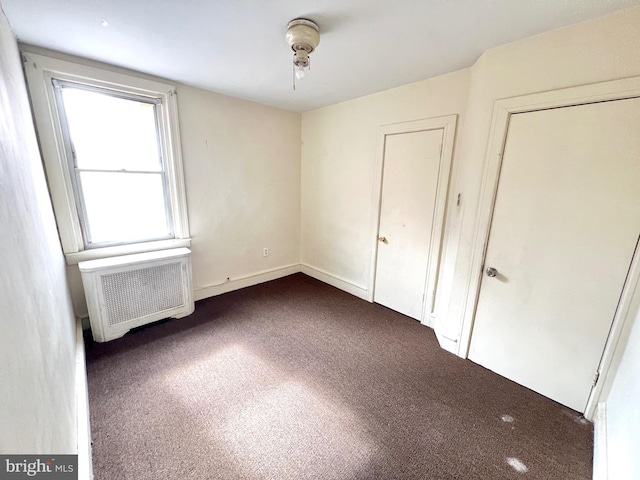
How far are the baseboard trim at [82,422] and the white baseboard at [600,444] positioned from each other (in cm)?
244

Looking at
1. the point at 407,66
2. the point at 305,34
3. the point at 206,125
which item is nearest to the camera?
the point at 305,34

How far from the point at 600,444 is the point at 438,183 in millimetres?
1964

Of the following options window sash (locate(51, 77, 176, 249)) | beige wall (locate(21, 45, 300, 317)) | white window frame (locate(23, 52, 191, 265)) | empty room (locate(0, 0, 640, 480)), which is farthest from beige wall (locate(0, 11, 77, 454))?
beige wall (locate(21, 45, 300, 317))

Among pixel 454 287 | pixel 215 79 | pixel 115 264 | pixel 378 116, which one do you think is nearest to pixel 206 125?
pixel 215 79

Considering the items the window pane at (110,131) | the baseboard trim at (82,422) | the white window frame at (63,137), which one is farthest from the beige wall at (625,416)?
the window pane at (110,131)

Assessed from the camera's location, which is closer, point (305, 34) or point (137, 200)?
point (305, 34)

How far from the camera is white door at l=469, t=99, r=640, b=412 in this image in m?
1.46

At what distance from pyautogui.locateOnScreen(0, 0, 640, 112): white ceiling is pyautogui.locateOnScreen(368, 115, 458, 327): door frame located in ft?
1.32

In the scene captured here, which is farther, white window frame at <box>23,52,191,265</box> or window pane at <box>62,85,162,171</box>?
window pane at <box>62,85,162,171</box>

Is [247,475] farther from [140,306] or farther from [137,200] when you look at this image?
[137,200]

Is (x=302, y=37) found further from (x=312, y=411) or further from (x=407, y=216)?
(x=312, y=411)

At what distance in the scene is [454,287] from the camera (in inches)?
86.4

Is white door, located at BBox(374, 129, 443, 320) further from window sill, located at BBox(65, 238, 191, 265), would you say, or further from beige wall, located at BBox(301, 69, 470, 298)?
window sill, located at BBox(65, 238, 191, 265)

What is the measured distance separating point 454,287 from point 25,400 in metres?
2.44
